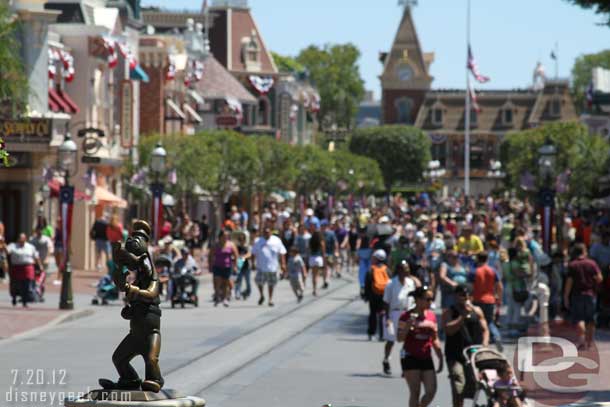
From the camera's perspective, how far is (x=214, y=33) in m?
100

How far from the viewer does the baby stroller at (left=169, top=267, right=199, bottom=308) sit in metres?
32.3

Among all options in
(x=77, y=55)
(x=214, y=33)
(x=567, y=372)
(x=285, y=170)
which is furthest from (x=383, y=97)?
(x=567, y=372)

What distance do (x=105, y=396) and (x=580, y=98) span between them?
5344 inches

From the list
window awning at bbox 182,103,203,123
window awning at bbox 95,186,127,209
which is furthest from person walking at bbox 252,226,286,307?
window awning at bbox 182,103,203,123

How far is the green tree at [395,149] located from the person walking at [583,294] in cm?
11582

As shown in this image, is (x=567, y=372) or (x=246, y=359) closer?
(x=567, y=372)

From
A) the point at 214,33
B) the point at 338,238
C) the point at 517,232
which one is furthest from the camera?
the point at 214,33

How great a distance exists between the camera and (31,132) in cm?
4241

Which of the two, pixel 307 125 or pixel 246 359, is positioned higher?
pixel 307 125

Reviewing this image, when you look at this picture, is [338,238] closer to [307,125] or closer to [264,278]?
[264,278]

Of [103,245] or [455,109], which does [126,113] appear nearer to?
[103,245]

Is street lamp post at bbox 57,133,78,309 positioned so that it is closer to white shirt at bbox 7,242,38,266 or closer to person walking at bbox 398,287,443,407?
white shirt at bbox 7,242,38,266

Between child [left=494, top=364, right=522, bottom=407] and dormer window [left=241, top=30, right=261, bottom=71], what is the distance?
85.1 metres

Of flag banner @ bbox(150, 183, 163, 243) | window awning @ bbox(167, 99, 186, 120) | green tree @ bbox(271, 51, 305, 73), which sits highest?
green tree @ bbox(271, 51, 305, 73)
